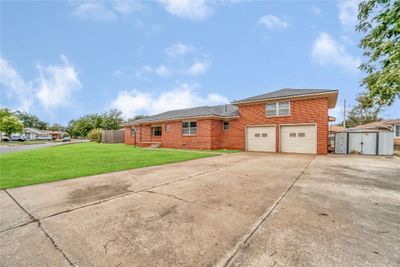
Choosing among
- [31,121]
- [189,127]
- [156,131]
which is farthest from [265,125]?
[31,121]

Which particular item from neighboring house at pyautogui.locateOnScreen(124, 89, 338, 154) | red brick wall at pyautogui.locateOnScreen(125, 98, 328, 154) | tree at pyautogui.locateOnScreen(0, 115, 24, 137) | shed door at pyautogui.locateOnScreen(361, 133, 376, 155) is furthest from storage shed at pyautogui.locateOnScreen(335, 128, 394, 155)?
tree at pyautogui.locateOnScreen(0, 115, 24, 137)

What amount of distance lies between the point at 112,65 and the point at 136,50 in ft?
21.4

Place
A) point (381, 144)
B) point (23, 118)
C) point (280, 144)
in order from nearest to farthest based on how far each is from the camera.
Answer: point (381, 144) → point (280, 144) → point (23, 118)

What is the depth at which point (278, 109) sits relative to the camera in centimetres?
1377

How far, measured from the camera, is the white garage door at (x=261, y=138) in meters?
14.1

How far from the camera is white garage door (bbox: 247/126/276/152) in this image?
1406cm

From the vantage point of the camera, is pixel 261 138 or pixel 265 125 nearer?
pixel 265 125

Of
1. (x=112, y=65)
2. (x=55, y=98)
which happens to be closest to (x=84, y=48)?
(x=112, y=65)

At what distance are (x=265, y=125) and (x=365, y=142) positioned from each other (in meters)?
7.28

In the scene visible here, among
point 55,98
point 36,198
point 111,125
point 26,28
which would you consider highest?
point 26,28

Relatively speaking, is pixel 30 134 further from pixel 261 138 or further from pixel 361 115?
pixel 361 115

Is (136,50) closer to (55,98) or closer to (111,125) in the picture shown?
(55,98)

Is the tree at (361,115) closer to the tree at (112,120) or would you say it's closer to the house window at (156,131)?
the house window at (156,131)

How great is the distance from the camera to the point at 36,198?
3.96m
